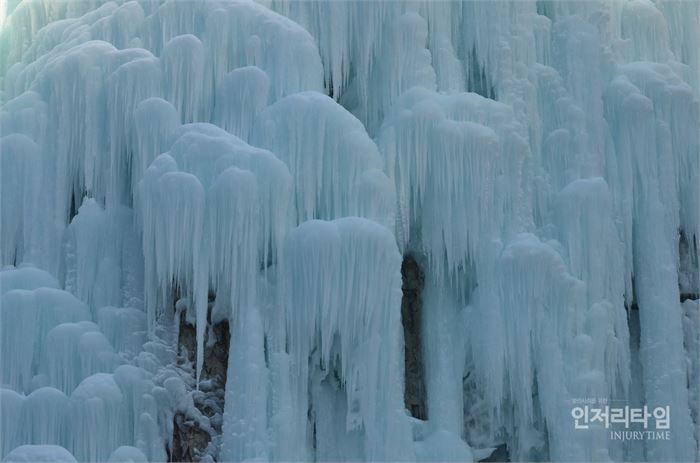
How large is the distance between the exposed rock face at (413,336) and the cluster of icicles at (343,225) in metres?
0.17

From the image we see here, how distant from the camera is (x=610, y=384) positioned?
1198cm

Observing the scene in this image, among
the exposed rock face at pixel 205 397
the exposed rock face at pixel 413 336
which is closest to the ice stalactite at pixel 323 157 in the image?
the exposed rock face at pixel 413 336

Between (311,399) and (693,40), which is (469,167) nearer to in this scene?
(311,399)

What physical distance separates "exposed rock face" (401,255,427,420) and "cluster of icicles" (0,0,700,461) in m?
0.17

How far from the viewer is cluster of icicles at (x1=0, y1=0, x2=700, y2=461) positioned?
10.7 metres

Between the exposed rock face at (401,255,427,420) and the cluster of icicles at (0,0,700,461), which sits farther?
the exposed rock face at (401,255,427,420)

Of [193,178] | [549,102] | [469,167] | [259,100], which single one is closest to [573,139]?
[549,102]

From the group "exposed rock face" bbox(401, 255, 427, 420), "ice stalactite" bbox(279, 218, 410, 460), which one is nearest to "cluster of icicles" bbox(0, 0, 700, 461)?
"ice stalactite" bbox(279, 218, 410, 460)

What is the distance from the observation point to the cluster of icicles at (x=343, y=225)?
1074 centimetres

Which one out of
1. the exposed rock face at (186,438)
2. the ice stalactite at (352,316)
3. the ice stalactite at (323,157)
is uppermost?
the ice stalactite at (323,157)

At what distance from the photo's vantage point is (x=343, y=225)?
10.7 metres

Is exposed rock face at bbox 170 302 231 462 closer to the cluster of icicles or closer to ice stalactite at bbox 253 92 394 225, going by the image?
the cluster of icicles

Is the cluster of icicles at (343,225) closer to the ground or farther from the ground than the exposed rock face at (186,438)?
farther from the ground

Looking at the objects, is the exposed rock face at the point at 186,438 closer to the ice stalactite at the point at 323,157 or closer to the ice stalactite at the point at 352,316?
the ice stalactite at the point at 352,316
